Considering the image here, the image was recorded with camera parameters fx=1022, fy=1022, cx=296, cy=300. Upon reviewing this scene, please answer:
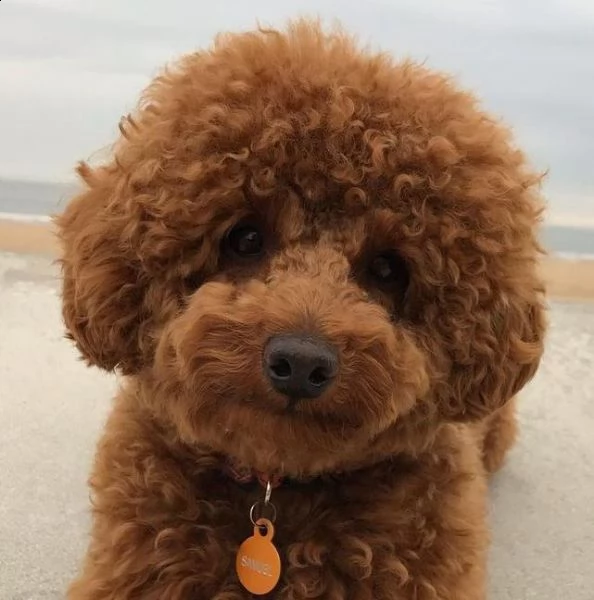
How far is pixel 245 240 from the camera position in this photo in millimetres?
1063

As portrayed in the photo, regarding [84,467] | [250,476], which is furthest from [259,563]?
[84,467]

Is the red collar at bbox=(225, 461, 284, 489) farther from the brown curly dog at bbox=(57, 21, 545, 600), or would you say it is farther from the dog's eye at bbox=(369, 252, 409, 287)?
the dog's eye at bbox=(369, 252, 409, 287)

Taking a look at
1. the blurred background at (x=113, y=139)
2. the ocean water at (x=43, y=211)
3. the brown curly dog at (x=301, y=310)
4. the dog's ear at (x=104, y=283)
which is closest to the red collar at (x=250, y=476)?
the brown curly dog at (x=301, y=310)

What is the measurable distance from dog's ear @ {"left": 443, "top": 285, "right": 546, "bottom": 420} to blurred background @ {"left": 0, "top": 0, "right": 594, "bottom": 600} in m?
0.23

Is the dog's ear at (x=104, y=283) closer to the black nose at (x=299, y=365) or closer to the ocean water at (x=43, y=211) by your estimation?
the black nose at (x=299, y=365)

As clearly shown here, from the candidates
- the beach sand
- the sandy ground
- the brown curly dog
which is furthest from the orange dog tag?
the beach sand

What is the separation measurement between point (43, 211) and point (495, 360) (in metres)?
2.34

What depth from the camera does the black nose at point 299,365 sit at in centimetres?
90

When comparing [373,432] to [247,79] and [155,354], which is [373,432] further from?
[247,79]

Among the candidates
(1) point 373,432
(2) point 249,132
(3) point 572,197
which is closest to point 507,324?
(1) point 373,432

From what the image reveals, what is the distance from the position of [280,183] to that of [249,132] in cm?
6

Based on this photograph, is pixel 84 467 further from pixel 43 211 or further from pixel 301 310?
pixel 43 211

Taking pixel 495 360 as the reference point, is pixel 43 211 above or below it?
below

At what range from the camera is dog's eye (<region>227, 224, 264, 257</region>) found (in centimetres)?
106
